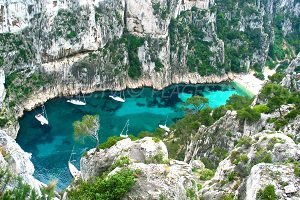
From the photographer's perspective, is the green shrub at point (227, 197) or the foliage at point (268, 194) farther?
the green shrub at point (227, 197)

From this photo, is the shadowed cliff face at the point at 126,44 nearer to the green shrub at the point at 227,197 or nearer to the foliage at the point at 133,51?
the foliage at the point at 133,51

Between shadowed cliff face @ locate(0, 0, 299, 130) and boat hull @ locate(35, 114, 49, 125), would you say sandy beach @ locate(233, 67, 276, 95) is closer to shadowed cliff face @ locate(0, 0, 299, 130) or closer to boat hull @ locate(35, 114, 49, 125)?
shadowed cliff face @ locate(0, 0, 299, 130)

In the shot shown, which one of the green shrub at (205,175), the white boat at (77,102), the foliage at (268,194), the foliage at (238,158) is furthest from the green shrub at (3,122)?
the foliage at (268,194)

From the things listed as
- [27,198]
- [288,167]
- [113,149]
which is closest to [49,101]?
[113,149]

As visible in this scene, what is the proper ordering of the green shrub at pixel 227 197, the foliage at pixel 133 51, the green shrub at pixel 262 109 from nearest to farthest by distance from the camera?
the green shrub at pixel 227 197 < the green shrub at pixel 262 109 < the foliage at pixel 133 51

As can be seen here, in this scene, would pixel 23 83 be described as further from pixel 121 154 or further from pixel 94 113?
pixel 121 154

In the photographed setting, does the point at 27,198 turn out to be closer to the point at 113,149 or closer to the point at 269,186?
the point at 113,149

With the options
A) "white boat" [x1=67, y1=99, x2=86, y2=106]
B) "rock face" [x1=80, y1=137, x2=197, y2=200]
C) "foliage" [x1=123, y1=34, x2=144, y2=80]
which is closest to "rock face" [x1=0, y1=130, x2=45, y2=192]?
"rock face" [x1=80, y1=137, x2=197, y2=200]

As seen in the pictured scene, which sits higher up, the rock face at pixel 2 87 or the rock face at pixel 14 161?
the rock face at pixel 14 161
